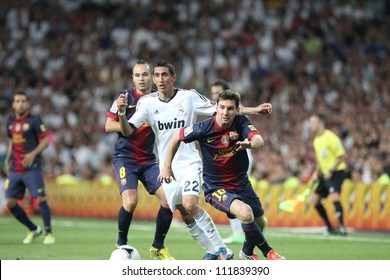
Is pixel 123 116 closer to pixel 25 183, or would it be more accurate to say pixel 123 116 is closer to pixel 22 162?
pixel 22 162

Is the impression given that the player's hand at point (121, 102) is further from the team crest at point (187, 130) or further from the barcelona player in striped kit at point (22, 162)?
the barcelona player in striped kit at point (22, 162)

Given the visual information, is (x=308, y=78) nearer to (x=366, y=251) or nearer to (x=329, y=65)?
→ (x=329, y=65)

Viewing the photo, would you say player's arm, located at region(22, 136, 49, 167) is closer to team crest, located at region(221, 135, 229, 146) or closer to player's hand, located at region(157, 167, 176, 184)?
player's hand, located at region(157, 167, 176, 184)

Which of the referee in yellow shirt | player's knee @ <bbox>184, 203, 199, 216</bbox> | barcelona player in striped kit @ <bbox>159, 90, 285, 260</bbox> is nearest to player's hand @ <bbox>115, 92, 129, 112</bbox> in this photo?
barcelona player in striped kit @ <bbox>159, 90, 285, 260</bbox>

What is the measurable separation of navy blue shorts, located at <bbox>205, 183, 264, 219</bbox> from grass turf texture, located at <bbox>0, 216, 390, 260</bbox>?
1.41 metres

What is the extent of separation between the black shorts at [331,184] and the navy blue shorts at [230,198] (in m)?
6.25

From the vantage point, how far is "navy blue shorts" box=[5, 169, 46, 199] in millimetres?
15266

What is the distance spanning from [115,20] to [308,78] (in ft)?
24.9

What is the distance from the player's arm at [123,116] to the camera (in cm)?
1092

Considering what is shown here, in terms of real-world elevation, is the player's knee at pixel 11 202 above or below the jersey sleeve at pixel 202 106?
below

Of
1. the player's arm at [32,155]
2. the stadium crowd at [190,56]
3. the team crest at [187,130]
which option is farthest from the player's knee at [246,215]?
the stadium crowd at [190,56]

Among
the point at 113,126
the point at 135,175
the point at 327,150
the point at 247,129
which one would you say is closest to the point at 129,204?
the point at 135,175

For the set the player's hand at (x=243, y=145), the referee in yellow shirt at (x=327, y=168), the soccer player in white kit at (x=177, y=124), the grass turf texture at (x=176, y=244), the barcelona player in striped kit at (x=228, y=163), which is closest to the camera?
the player's hand at (x=243, y=145)

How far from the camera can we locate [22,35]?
2955cm
